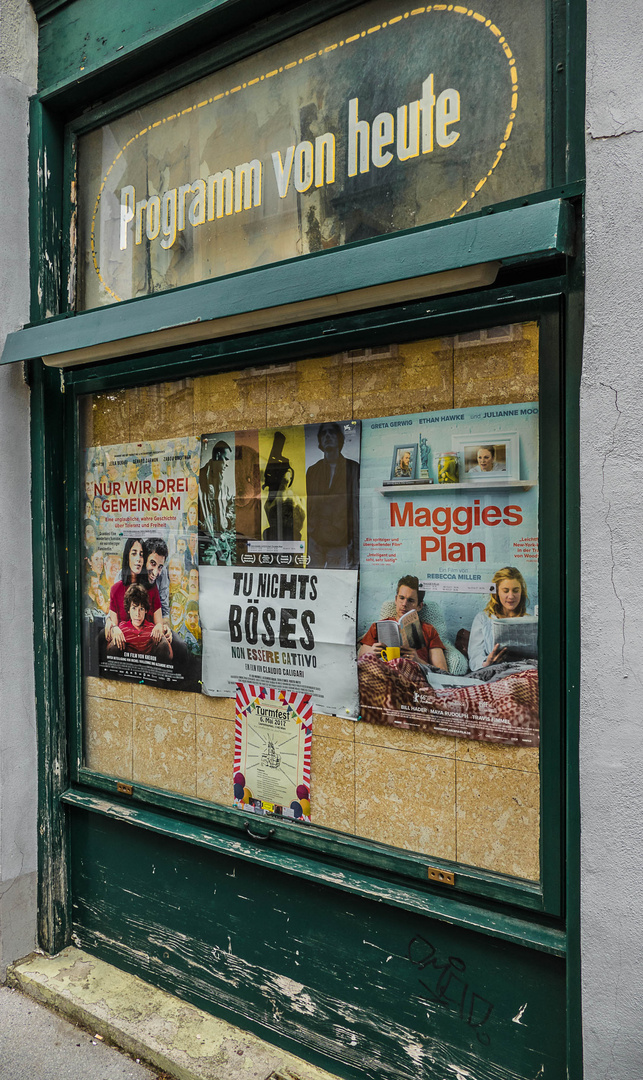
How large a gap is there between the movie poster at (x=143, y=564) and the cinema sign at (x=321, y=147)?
0.84 meters

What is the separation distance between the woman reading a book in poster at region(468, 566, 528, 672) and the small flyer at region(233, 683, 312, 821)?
0.74m

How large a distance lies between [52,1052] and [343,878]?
5.11 feet

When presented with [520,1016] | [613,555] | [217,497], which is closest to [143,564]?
[217,497]

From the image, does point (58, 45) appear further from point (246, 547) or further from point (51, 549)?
point (246, 547)

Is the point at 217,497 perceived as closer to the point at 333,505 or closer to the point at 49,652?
the point at 333,505

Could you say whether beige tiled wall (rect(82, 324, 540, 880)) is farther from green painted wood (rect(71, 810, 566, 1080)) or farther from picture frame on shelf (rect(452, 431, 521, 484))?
green painted wood (rect(71, 810, 566, 1080))

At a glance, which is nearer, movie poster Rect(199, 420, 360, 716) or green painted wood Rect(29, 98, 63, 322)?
movie poster Rect(199, 420, 360, 716)

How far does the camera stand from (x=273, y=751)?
286cm

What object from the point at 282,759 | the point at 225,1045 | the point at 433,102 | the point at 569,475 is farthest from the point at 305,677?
the point at 433,102

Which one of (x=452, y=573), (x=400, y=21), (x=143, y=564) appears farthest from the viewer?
(x=143, y=564)

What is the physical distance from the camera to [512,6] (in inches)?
89.4

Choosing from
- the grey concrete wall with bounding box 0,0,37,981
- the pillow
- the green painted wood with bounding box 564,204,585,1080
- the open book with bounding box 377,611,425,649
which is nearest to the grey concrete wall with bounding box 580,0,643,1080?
the green painted wood with bounding box 564,204,585,1080

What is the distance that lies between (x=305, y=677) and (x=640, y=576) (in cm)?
135

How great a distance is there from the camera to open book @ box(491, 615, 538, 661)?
225 cm
